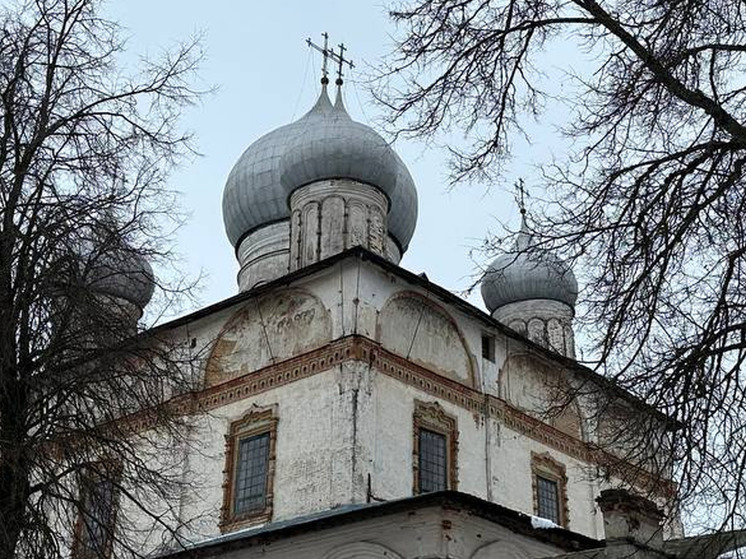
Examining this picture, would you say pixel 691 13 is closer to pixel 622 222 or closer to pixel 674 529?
pixel 622 222

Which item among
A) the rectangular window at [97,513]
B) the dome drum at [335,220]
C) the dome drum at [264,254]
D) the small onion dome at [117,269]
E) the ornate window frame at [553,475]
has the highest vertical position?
the dome drum at [264,254]

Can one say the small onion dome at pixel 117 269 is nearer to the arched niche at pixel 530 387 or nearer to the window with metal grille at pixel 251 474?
the window with metal grille at pixel 251 474

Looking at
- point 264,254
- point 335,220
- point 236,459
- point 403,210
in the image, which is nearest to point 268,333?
point 236,459

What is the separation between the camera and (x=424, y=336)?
1655 cm

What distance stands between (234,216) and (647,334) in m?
16.6

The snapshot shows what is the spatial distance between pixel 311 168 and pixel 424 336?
474 cm

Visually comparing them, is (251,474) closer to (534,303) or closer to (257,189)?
(257,189)

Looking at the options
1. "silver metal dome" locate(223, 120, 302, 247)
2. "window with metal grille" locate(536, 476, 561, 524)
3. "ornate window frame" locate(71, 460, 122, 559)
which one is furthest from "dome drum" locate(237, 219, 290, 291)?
"ornate window frame" locate(71, 460, 122, 559)

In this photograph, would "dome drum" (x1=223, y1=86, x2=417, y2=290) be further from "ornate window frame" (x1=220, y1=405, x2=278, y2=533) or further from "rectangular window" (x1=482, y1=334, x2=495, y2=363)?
"ornate window frame" (x1=220, y1=405, x2=278, y2=533)

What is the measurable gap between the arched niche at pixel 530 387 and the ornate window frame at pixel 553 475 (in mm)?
603

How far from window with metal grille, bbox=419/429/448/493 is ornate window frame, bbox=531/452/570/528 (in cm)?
190

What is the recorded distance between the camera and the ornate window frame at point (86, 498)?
8.37 m

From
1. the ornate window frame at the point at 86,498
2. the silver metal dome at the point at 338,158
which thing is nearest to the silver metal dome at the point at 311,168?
the silver metal dome at the point at 338,158

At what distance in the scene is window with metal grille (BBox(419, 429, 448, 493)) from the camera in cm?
1566
